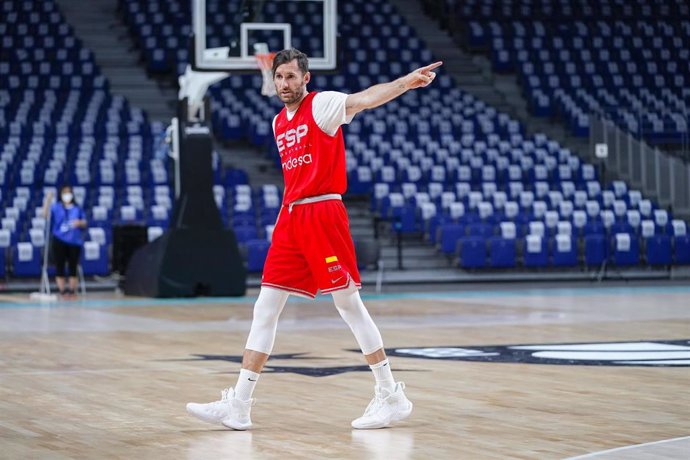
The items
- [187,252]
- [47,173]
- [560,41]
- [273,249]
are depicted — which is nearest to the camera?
[273,249]

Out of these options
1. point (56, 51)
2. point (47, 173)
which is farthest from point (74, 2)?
point (47, 173)

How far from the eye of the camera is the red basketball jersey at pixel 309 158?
254 inches

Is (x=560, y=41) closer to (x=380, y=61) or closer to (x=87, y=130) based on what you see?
(x=380, y=61)

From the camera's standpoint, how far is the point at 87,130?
27047mm

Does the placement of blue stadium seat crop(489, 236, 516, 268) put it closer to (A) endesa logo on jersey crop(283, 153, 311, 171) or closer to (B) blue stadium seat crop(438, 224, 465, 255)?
(B) blue stadium seat crop(438, 224, 465, 255)

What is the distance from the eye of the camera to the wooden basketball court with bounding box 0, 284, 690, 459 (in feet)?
19.3

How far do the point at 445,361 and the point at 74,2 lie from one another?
95.0ft

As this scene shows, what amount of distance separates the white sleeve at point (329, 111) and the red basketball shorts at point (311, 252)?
40 centimetres

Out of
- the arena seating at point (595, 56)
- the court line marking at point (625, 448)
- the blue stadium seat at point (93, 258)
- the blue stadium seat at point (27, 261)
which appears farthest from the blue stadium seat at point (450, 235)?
the court line marking at point (625, 448)

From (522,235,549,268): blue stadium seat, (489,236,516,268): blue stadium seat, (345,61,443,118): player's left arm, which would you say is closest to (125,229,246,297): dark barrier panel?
(489,236,516,268): blue stadium seat

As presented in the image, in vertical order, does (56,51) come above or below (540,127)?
above

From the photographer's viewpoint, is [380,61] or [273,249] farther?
[380,61]

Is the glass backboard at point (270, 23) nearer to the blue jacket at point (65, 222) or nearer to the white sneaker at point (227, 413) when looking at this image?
the blue jacket at point (65, 222)

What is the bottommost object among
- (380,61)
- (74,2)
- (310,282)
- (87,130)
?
(310,282)
